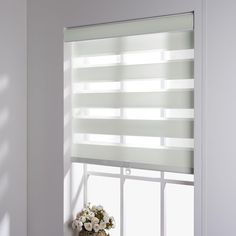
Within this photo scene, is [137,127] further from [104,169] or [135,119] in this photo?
[104,169]

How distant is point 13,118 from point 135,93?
2.65ft

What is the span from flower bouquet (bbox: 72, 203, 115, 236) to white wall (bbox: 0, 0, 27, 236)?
410mm

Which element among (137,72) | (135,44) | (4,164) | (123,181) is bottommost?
(123,181)

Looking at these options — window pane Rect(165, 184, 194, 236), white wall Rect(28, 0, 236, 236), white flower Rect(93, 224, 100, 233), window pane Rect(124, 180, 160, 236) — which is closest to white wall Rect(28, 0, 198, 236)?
white wall Rect(28, 0, 236, 236)

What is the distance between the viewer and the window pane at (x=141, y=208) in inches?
85.6

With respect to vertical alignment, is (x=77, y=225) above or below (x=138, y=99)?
below

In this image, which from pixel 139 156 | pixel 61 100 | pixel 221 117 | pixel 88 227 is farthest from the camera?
pixel 61 100

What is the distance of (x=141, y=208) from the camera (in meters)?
2.22

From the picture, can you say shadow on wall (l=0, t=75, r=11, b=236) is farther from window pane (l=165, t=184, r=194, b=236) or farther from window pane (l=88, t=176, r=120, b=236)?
window pane (l=165, t=184, r=194, b=236)

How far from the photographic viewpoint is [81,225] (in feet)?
7.02

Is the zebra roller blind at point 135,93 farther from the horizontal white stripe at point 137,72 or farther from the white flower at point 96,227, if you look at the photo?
the white flower at point 96,227

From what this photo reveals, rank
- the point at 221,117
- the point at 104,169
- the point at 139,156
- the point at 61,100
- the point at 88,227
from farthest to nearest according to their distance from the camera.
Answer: the point at 104,169
the point at 61,100
the point at 88,227
the point at 139,156
the point at 221,117

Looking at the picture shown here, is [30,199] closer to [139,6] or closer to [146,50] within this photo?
[146,50]

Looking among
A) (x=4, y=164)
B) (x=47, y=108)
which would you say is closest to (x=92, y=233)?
(x=4, y=164)
